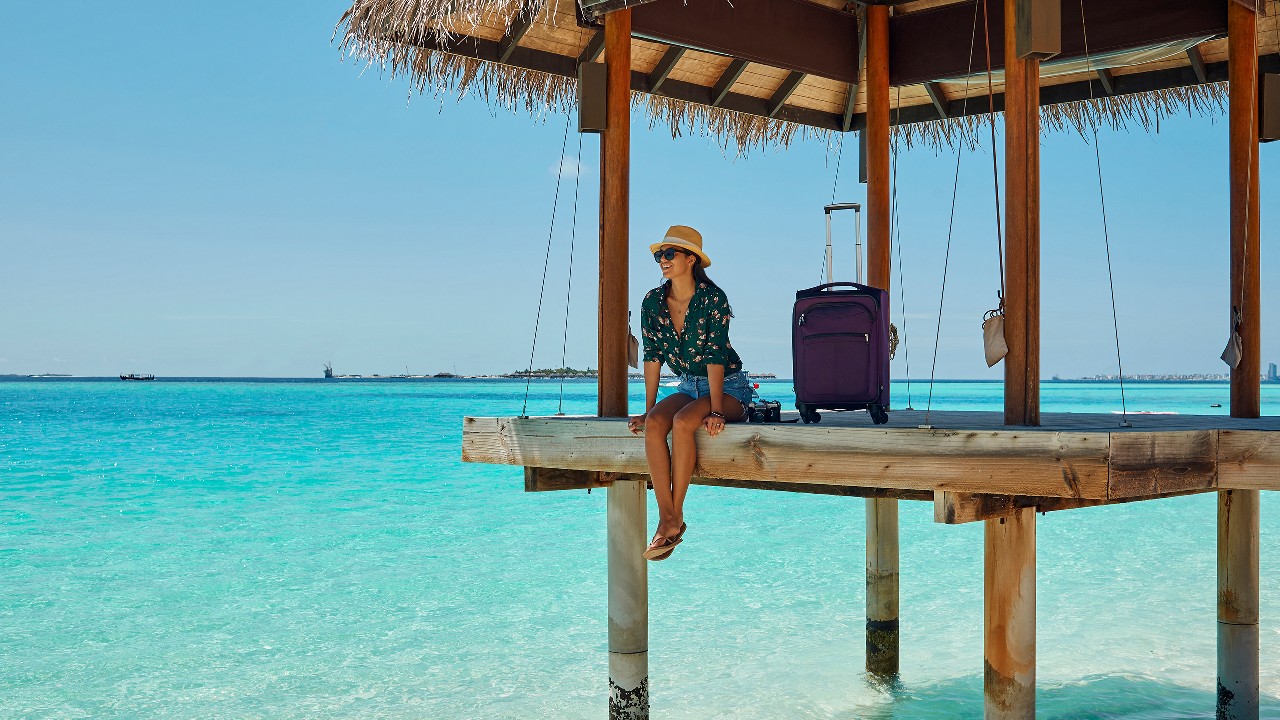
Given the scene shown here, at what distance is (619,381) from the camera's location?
486 cm

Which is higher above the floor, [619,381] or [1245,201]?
[1245,201]

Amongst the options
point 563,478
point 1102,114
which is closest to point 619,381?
point 563,478

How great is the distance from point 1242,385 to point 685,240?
302cm

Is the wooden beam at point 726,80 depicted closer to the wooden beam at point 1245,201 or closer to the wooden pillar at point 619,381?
the wooden pillar at point 619,381

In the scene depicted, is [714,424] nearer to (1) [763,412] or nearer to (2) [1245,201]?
(1) [763,412]

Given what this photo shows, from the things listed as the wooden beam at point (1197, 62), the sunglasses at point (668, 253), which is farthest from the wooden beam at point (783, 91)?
the sunglasses at point (668, 253)

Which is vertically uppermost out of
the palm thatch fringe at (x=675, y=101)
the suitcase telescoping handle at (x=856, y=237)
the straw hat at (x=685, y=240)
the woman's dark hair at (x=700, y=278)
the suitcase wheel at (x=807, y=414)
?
the palm thatch fringe at (x=675, y=101)

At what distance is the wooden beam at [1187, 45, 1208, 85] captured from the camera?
612 centimetres

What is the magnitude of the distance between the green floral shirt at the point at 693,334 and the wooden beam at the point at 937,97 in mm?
3685

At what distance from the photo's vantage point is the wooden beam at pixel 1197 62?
6117 mm

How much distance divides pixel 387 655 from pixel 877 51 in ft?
A: 18.0

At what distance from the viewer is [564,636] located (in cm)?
866

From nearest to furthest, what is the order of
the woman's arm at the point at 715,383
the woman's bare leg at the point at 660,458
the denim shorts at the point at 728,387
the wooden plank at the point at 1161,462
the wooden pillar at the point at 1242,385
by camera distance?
1. the wooden plank at the point at 1161,462
2. the woman's bare leg at the point at 660,458
3. the woman's arm at the point at 715,383
4. the denim shorts at the point at 728,387
5. the wooden pillar at the point at 1242,385

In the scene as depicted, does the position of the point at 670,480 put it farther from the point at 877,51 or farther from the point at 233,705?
the point at 233,705
